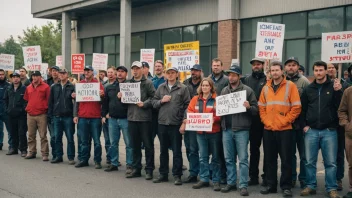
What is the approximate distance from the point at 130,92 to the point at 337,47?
13.4 feet

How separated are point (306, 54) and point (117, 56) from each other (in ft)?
44.8

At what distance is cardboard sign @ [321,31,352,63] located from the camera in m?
9.06

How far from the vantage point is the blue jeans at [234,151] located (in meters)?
8.25

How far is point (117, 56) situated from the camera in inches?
1157

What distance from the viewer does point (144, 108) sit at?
9.64 m

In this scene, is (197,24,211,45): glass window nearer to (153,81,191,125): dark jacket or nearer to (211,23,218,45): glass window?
(211,23,218,45): glass window

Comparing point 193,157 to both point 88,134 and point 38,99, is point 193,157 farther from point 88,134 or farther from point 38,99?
point 38,99

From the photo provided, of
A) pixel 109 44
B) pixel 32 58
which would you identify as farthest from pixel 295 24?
pixel 109 44

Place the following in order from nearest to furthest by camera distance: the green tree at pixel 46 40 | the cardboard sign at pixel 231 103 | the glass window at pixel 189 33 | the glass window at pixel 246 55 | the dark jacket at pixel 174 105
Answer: the cardboard sign at pixel 231 103 → the dark jacket at pixel 174 105 → the glass window at pixel 246 55 → the glass window at pixel 189 33 → the green tree at pixel 46 40

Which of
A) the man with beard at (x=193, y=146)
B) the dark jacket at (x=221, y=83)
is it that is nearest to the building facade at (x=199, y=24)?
the dark jacket at (x=221, y=83)

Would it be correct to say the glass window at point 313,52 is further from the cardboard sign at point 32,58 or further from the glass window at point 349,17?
the cardboard sign at point 32,58

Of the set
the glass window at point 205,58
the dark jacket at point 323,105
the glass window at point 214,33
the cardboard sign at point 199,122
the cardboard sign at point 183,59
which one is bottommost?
the cardboard sign at point 199,122

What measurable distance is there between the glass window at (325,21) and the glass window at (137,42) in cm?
1128

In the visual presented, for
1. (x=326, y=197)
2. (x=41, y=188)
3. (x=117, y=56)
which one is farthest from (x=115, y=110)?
(x=117, y=56)
